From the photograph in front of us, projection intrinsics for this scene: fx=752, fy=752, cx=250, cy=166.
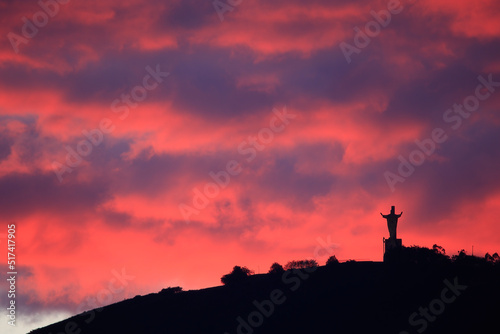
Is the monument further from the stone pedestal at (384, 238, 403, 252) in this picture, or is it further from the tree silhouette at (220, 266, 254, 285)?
the tree silhouette at (220, 266, 254, 285)

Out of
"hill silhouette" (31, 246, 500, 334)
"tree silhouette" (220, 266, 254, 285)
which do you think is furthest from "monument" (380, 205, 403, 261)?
"tree silhouette" (220, 266, 254, 285)

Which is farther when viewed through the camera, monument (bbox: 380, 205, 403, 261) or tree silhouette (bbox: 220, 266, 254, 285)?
tree silhouette (bbox: 220, 266, 254, 285)

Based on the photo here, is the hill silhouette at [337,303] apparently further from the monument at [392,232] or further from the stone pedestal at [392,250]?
the monument at [392,232]

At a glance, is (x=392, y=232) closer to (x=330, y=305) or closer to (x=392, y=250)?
(x=392, y=250)

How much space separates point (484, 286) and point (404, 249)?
17.2 m

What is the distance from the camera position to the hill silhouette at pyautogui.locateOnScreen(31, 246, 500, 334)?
91.1m

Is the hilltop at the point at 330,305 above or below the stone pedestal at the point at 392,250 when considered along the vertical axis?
below

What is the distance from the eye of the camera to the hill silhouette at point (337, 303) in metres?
91.1

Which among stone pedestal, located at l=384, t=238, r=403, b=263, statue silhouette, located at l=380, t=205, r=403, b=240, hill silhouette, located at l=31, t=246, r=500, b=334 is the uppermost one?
statue silhouette, located at l=380, t=205, r=403, b=240

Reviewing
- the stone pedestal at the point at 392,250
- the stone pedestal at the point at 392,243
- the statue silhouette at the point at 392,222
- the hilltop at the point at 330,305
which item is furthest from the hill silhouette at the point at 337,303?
the statue silhouette at the point at 392,222

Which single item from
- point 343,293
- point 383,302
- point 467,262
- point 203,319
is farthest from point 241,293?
point 467,262

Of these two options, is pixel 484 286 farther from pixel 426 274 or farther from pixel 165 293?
pixel 165 293

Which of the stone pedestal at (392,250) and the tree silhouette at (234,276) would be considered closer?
the stone pedestal at (392,250)

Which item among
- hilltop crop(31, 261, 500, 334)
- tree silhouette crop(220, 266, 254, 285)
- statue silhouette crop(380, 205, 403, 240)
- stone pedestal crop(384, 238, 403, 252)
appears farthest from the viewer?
tree silhouette crop(220, 266, 254, 285)
